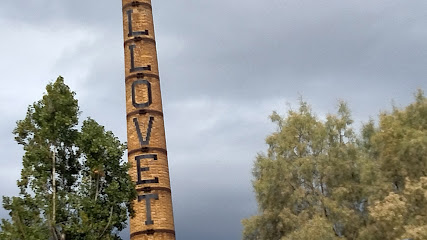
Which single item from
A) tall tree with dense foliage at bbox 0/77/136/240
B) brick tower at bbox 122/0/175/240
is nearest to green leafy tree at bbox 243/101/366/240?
brick tower at bbox 122/0/175/240

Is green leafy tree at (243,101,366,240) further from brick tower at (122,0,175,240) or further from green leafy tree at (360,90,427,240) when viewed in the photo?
brick tower at (122,0,175,240)

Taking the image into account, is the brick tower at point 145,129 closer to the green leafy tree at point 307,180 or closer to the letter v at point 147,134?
the letter v at point 147,134

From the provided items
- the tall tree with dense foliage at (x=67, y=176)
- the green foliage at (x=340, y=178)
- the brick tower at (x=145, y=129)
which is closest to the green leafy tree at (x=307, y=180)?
the green foliage at (x=340, y=178)

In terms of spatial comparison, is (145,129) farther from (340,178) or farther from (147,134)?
(340,178)

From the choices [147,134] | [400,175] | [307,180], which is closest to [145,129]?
[147,134]

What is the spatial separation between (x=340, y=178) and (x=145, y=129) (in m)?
13.2

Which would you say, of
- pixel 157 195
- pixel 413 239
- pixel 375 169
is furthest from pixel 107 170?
pixel 375 169

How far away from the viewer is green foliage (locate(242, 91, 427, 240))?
31562mm

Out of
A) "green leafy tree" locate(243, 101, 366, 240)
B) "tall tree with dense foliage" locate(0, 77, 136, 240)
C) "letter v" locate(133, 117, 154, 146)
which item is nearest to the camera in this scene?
"tall tree with dense foliage" locate(0, 77, 136, 240)

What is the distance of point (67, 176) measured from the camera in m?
17.2

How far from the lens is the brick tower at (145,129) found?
30.1 m

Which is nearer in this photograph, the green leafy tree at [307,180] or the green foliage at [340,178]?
the green foliage at [340,178]

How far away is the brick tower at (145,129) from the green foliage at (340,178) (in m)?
8.24

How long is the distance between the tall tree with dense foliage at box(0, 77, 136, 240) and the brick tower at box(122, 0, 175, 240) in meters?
12.3
